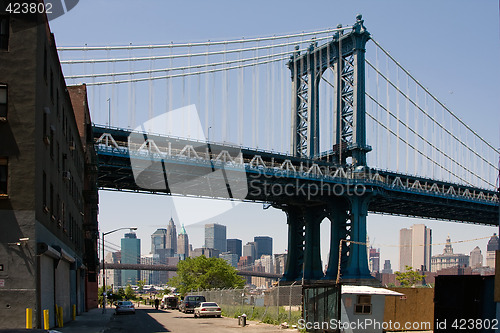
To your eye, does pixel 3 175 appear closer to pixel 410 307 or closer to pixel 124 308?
pixel 410 307

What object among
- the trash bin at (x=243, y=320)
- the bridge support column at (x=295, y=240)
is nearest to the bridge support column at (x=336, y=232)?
the bridge support column at (x=295, y=240)

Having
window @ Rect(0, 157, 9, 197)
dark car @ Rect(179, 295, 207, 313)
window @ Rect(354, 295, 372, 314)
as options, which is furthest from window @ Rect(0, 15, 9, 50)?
dark car @ Rect(179, 295, 207, 313)

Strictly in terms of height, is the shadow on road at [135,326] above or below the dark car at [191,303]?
above

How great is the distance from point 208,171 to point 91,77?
1775 cm

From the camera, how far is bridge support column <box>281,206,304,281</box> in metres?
97.4

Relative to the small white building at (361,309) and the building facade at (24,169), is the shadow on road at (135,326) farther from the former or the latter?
the small white building at (361,309)

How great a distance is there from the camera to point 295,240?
98.9m

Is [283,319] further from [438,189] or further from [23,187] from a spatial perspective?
[438,189]

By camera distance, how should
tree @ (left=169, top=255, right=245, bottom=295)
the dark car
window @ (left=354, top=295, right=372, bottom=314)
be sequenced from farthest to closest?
tree @ (left=169, top=255, right=245, bottom=295), the dark car, window @ (left=354, top=295, right=372, bottom=314)

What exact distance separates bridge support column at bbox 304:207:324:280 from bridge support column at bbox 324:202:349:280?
334 cm

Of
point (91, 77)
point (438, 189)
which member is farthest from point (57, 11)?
point (438, 189)

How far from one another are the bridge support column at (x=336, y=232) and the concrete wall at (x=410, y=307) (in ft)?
201

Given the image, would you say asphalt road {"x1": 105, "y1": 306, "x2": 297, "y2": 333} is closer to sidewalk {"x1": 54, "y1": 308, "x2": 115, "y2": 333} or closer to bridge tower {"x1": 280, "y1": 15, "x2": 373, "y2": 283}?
sidewalk {"x1": 54, "y1": 308, "x2": 115, "y2": 333}

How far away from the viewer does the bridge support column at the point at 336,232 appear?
89.3 metres
